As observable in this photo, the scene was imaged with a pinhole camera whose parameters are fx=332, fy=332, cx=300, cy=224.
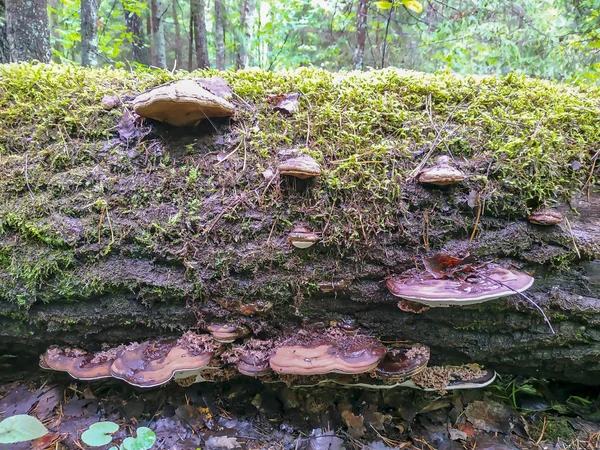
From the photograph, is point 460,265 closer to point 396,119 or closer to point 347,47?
point 396,119

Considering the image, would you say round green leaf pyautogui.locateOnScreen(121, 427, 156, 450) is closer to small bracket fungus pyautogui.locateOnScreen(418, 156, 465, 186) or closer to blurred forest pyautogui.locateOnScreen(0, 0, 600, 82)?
small bracket fungus pyautogui.locateOnScreen(418, 156, 465, 186)

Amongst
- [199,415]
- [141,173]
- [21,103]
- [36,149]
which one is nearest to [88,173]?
[141,173]

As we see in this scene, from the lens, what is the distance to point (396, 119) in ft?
8.66

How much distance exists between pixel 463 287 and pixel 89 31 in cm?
828

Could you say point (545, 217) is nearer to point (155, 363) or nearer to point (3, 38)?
point (155, 363)

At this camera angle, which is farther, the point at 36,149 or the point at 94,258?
the point at 36,149

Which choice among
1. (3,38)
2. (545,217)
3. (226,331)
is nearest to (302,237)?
(226,331)

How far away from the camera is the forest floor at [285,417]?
2449 mm

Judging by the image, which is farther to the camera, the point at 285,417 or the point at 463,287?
the point at 285,417

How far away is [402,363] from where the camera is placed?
2197 mm

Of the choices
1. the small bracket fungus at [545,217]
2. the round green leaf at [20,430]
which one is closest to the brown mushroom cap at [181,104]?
the round green leaf at [20,430]

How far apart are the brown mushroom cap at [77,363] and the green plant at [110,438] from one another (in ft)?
1.12

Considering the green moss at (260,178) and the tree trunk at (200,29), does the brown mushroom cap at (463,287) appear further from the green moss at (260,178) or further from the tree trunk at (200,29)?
the tree trunk at (200,29)

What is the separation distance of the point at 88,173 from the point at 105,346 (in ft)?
4.20
